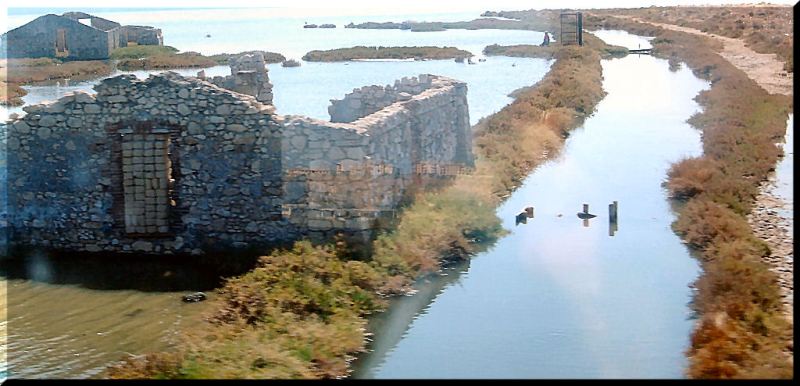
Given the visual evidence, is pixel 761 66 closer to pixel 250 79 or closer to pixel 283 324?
pixel 250 79

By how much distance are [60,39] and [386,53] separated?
2714cm

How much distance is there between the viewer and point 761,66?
3991 cm

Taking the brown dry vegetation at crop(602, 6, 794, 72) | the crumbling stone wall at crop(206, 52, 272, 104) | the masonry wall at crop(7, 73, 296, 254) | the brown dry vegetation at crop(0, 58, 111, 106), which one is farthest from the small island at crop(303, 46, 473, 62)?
the masonry wall at crop(7, 73, 296, 254)

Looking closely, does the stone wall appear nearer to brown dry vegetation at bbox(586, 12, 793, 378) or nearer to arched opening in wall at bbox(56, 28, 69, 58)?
arched opening in wall at bbox(56, 28, 69, 58)

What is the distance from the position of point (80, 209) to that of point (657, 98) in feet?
79.4

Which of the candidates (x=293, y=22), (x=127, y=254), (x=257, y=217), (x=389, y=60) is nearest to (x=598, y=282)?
(x=257, y=217)

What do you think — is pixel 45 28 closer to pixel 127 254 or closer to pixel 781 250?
pixel 127 254

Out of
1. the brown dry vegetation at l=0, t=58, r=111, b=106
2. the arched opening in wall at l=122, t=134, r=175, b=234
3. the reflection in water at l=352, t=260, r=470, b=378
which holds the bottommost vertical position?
the reflection in water at l=352, t=260, r=470, b=378

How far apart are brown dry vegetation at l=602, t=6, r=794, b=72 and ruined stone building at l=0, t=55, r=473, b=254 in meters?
20.1

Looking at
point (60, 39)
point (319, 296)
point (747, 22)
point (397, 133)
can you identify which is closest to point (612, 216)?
point (397, 133)

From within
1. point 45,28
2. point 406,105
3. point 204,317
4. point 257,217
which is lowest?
point 204,317

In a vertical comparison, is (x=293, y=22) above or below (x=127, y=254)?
above

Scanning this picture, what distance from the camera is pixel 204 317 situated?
416 inches

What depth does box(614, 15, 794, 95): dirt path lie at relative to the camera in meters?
32.7
